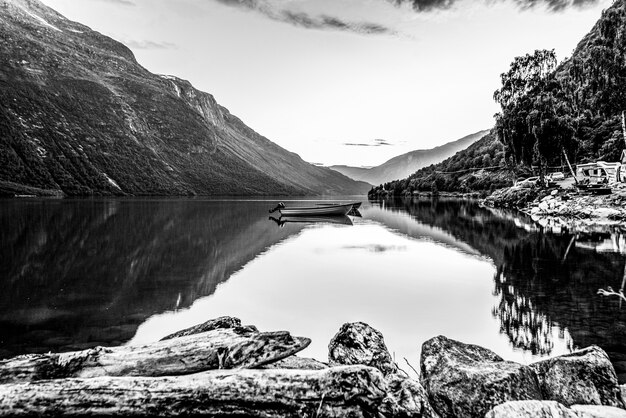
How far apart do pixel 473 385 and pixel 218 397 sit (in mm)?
3401

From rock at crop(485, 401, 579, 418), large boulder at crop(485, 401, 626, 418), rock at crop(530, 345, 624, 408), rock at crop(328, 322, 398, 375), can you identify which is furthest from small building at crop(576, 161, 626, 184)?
rock at crop(485, 401, 579, 418)

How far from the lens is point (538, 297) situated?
42.2 feet

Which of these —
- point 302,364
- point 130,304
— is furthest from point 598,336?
point 130,304

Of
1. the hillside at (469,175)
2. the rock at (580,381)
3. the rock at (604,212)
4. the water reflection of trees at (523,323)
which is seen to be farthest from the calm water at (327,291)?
the hillside at (469,175)

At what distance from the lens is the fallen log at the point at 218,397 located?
423 centimetres

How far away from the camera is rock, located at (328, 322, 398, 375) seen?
20.6 feet

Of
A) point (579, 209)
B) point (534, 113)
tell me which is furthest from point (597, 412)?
point (534, 113)

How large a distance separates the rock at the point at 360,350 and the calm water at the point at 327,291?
1.94 metres

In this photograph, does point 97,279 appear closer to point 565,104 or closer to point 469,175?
point 565,104

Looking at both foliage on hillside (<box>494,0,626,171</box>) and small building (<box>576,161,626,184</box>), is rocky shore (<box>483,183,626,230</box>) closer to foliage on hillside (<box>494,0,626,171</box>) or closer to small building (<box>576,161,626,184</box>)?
small building (<box>576,161,626,184</box>)

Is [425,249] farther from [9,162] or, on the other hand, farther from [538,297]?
[9,162]

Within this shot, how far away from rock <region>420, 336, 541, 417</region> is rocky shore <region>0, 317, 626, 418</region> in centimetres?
1

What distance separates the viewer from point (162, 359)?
5.20 meters

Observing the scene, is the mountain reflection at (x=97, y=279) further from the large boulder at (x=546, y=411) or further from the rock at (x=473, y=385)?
the large boulder at (x=546, y=411)
